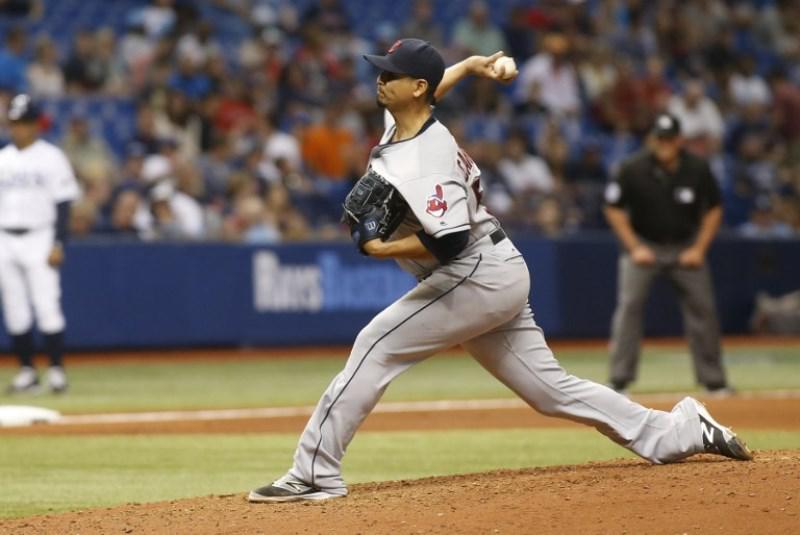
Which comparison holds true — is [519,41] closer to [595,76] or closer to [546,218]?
[595,76]

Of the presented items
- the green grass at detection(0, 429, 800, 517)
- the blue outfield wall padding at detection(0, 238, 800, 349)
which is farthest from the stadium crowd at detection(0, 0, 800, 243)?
the green grass at detection(0, 429, 800, 517)

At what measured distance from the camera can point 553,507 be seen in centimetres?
570

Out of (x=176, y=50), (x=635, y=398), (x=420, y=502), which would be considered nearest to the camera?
(x=420, y=502)

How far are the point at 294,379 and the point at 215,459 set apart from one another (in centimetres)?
585

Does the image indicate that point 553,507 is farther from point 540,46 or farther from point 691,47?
point 691,47

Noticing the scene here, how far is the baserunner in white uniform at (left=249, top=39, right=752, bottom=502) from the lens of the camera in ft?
19.3

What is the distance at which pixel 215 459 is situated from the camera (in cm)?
876

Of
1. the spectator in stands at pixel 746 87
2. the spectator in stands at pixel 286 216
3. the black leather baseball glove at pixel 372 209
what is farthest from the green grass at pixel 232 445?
the spectator in stands at pixel 746 87

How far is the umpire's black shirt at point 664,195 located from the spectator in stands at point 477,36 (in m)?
9.35

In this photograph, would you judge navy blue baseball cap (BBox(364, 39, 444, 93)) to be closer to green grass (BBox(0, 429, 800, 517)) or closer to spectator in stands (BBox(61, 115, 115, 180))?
green grass (BBox(0, 429, 800, 517))

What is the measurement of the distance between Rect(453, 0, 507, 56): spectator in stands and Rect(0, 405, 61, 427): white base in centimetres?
1192

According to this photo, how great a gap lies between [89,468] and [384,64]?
11.6ft

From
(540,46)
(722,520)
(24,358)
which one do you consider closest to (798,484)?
(722,520)

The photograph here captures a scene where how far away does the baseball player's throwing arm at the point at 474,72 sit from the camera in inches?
254
